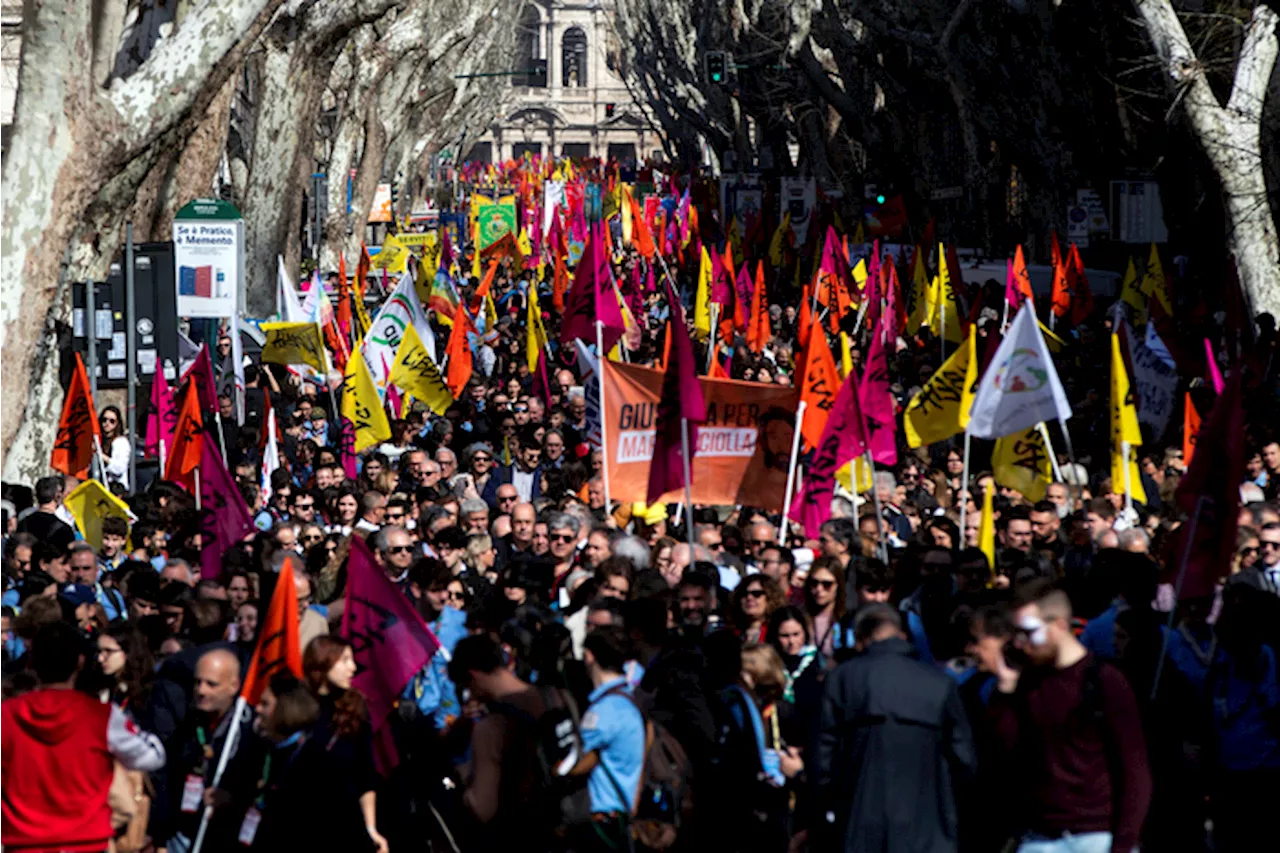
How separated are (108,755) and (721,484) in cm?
409

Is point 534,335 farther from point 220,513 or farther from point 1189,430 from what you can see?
point 220,513

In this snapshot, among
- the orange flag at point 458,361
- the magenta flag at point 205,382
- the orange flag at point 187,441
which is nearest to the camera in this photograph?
the orange flag at point 187,441

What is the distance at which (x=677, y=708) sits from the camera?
6793 mm

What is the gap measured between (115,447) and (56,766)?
8512mm

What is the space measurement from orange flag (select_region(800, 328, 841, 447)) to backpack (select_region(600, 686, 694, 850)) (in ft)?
13.2

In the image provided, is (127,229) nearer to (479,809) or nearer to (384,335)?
(384,335)

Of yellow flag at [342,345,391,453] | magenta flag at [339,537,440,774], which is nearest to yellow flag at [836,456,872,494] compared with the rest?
yellow flag at [342,345,391,453]

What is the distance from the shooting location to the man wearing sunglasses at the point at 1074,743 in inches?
227

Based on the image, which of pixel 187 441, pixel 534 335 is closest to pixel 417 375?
pixel 534 335

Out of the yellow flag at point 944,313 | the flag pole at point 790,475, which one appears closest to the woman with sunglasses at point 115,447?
the flag pole at point 790,475

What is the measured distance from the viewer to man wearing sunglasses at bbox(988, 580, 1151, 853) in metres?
5.77

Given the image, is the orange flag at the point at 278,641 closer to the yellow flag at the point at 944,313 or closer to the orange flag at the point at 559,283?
the yellow flag at the point at 944,313

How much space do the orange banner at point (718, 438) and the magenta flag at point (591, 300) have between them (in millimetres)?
5380

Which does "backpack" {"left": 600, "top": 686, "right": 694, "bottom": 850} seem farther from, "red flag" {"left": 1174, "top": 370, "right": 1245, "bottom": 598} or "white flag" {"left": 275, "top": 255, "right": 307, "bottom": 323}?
"white flag" {"left": 275, "top": 255, "right": 307, "bottom": 323}
